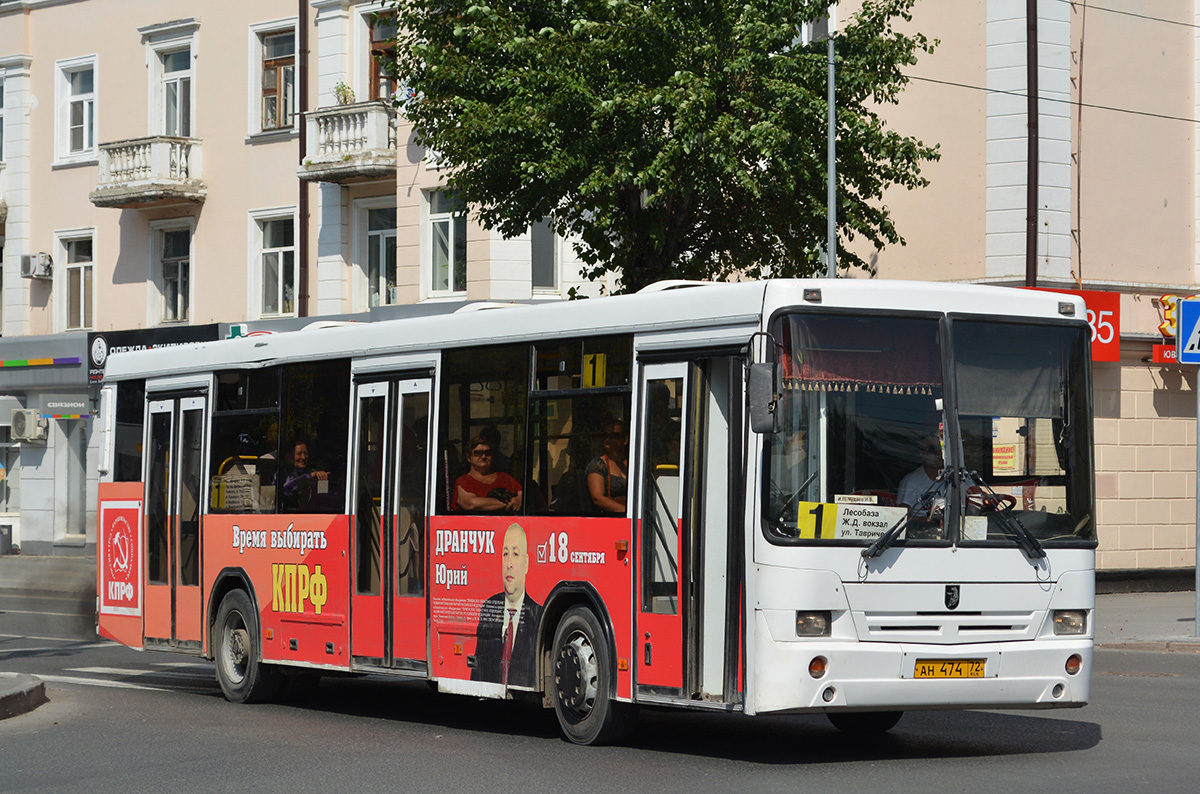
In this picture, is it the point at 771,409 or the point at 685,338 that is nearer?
the point at 771,409

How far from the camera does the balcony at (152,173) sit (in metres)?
35.5

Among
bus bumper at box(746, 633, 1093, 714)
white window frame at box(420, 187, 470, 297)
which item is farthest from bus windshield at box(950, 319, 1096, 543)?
white window frame at box(420, 187, 470, 297)

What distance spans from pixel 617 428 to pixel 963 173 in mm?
17138

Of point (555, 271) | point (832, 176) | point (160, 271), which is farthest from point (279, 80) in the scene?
point (832, 176)

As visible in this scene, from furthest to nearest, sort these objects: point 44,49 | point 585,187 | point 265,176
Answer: point 44,49, point 265,176, point 585,187

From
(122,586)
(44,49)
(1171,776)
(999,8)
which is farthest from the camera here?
(44,49)


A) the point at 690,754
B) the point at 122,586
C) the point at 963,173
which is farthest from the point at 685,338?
the point at 963,173

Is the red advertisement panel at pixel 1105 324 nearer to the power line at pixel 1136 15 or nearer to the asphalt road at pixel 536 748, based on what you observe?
the power line at pixel 1136 15

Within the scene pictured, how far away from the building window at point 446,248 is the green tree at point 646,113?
384 inches

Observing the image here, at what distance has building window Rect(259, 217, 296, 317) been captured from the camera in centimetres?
3484

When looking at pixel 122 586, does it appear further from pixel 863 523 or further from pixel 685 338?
pixel 863 523

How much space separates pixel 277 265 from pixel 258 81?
3.70m

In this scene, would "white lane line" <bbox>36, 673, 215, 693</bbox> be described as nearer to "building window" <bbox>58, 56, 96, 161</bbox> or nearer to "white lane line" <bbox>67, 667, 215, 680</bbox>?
"white lane line" <bbox>67, 667, 215, 680</bbox>

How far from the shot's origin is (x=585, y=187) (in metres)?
19.1
